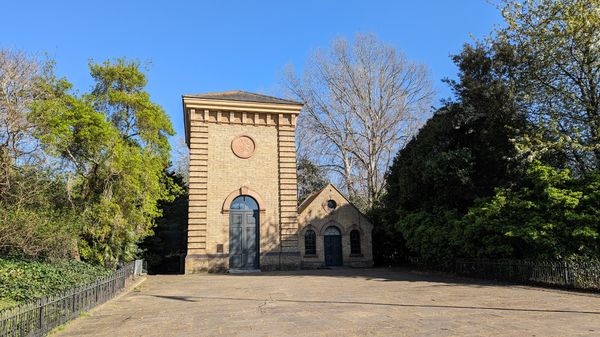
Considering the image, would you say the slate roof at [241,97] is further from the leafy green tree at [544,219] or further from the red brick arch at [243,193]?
the leafy green tree at [544,219]

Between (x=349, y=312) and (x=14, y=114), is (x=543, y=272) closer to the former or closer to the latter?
(x=349, y=312)

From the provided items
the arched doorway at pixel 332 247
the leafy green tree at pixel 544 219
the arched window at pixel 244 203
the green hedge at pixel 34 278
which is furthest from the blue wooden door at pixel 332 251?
the green hedge at pixel 34 278

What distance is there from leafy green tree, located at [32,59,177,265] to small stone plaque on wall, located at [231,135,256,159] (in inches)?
205

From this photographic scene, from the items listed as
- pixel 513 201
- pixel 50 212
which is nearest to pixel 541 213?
pixel 513 201

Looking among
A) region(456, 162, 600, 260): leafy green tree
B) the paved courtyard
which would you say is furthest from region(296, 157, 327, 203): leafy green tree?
the paved courtyard

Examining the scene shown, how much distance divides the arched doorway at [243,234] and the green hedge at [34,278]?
9.71 meters

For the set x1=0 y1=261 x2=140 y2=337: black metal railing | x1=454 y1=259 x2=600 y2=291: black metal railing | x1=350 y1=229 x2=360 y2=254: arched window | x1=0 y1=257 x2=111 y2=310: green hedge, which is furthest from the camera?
x1=350 y1=229 x2=360 y2=254: arched window

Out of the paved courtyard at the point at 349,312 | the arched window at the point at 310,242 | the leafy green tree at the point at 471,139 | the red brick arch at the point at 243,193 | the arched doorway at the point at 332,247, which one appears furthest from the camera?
the arched doorway at the point at 332,247

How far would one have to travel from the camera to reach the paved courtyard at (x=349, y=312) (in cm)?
757

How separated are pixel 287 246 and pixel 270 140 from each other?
6.22 meters

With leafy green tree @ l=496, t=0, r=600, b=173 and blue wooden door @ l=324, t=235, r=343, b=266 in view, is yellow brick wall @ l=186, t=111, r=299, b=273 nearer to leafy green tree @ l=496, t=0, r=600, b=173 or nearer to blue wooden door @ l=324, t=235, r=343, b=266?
blue wooden door @ l=324, t=235, r=343, b=266

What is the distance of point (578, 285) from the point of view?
1255cm

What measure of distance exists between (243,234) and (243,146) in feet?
16.4

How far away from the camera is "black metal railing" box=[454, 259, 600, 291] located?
12.4 meters
